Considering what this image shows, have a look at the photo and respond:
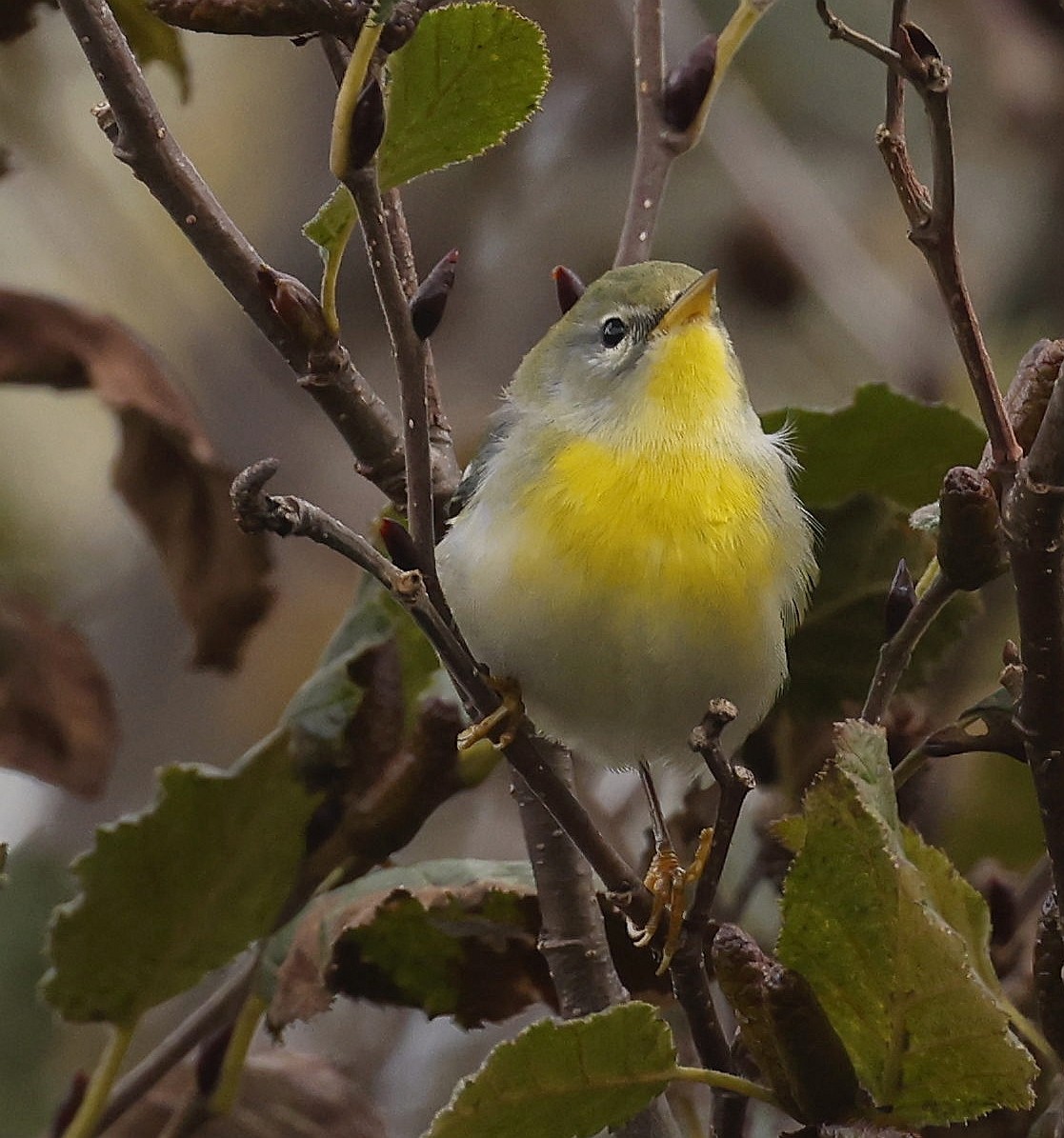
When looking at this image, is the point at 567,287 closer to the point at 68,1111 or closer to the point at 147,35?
the point at 147,35

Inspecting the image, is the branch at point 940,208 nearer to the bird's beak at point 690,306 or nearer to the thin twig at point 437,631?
the thin twig at point 437,631

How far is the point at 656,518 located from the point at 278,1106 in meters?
0.69

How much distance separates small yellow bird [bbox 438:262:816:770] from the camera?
162 centimetres

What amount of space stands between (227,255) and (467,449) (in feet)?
3.78

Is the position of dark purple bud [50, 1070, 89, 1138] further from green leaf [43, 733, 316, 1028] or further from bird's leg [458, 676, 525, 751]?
bird's leg [458, 676, 525, 751]

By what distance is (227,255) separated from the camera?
3.79ft

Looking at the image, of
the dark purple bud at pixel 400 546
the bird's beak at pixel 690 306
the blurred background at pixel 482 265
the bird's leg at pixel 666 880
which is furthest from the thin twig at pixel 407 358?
the blurred background at pixel 482 265

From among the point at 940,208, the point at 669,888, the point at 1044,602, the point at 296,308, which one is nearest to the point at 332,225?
the point at 296,308

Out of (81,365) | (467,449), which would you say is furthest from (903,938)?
(467,449)

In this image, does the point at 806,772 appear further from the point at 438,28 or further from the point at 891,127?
the point at 438,28

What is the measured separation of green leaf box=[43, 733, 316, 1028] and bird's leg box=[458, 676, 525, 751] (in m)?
0.16

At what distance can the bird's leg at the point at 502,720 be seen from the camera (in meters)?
1.18

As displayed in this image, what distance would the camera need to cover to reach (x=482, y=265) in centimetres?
395

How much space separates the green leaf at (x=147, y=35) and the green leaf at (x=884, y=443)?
0.66 meters
